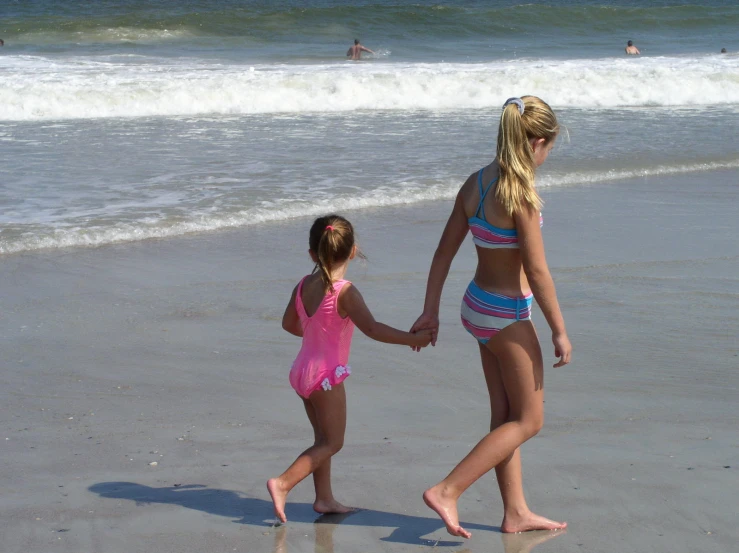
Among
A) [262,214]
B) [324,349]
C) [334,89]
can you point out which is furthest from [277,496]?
[334,89]

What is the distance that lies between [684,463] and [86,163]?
7.82 m

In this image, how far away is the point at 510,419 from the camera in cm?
296

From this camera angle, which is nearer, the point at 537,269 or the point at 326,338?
the point at 537,269

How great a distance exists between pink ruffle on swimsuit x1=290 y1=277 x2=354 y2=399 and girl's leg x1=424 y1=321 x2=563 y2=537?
0.49m

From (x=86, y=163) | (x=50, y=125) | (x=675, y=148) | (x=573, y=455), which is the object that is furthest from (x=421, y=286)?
(x=50, y=125)

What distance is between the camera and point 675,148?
10672 mm

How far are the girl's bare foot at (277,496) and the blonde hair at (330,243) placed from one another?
665mm

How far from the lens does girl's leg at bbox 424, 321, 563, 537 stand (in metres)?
2.87

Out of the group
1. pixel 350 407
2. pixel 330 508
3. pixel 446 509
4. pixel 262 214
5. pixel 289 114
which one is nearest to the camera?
pixel 446 509

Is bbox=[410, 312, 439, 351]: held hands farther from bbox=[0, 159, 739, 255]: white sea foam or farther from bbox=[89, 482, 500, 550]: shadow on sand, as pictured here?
bbox=[0, 159, 739, 255]: white sea foam

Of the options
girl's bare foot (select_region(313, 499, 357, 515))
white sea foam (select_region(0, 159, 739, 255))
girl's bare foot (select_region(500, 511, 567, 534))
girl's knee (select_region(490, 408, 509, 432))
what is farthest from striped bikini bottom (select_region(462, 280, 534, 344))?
white sea foam (select_region(0, 159, 739, 255))

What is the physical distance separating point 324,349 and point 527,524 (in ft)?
2.85

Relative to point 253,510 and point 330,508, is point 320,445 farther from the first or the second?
point 253,510

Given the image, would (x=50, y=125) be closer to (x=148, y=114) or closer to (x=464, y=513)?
(x=148, y=114)
